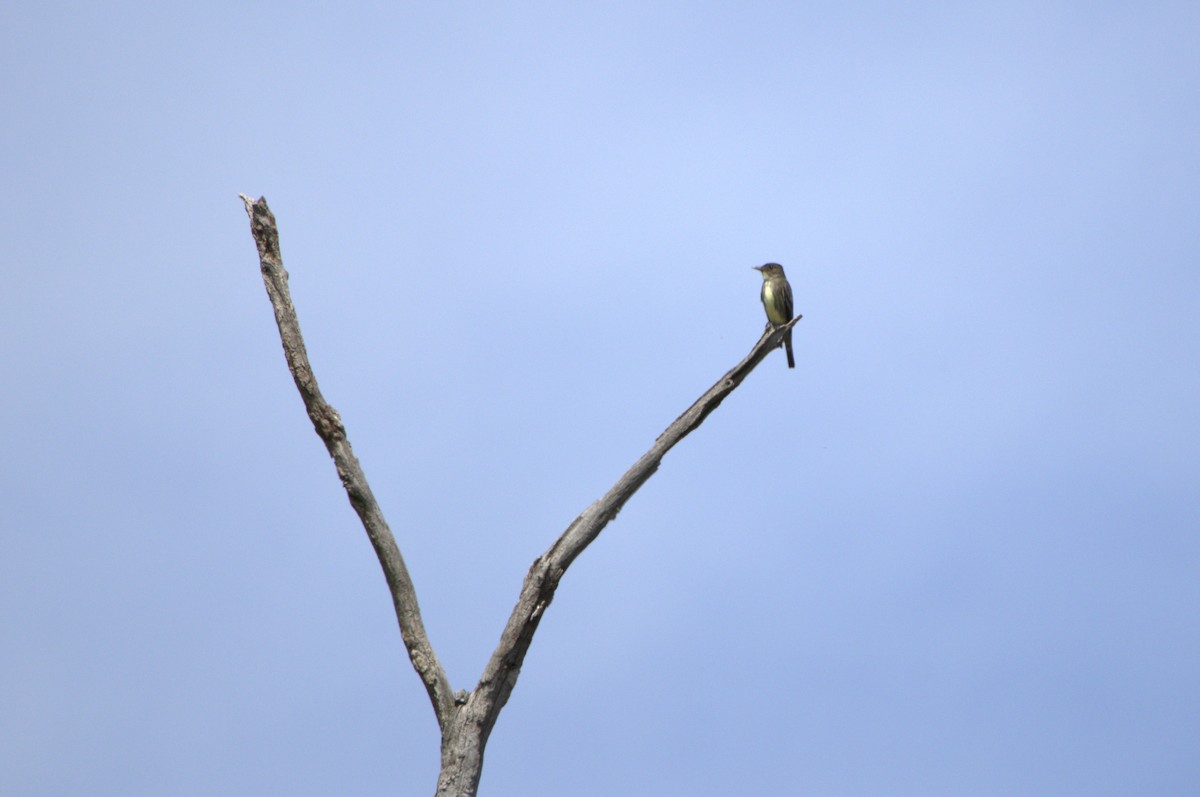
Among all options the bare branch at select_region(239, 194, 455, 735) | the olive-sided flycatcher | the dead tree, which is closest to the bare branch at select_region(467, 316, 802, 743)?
the dead tree

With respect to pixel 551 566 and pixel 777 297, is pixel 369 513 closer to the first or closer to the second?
pixel 551 566

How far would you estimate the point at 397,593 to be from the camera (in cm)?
932

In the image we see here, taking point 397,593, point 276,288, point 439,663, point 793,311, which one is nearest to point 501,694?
point 439,663

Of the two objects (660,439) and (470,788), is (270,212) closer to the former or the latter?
(660,439)

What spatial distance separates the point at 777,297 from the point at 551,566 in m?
5.10

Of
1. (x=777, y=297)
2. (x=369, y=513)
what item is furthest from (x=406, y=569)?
(x=777, y=297)

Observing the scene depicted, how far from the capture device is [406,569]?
30.7 feet

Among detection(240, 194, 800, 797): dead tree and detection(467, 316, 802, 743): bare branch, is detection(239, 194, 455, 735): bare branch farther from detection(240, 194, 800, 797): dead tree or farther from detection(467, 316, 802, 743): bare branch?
detection(467, 316, 802, 743): bare branch

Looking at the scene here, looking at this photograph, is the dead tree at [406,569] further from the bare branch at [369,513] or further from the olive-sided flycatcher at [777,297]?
the olive-sided flycatcher at [777,297]

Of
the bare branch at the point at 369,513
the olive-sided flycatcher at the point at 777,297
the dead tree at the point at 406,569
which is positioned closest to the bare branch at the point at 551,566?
the dead tree at the point at 406,569

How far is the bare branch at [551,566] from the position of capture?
9.00 m

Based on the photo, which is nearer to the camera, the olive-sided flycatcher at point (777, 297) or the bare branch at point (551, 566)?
the bare branch at point (551, 566)

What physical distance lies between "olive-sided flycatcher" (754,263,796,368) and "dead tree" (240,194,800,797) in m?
3.33

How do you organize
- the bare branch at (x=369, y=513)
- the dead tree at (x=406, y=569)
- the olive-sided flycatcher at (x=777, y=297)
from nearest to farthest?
the dead tree at (x=406, y=569)
the bare branch at (x=369, y=513)
the olive-sided flycatcher at (x=777, y=297)
